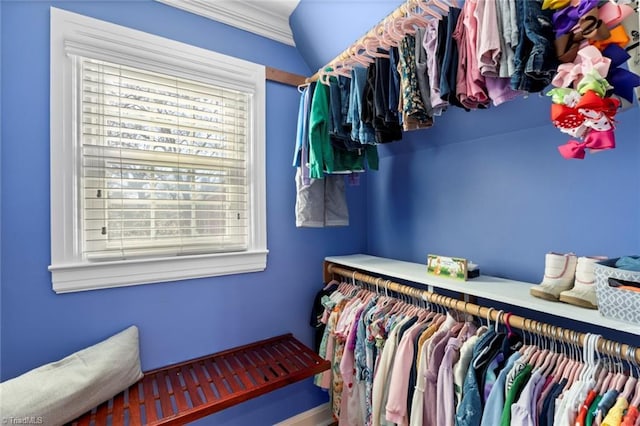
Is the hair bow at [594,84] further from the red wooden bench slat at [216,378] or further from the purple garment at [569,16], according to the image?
the red wooden bench slat at [216,378]

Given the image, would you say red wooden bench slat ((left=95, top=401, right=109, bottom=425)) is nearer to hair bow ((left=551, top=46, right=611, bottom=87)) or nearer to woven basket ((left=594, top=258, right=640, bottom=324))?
woven basket ((left=594, top=258, right=640, bottom=324))

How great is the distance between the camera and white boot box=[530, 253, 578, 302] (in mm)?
985

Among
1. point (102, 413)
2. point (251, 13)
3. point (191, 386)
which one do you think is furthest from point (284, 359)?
point (251, 13)

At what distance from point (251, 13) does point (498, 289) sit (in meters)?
1.94

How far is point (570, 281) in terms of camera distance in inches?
39.3

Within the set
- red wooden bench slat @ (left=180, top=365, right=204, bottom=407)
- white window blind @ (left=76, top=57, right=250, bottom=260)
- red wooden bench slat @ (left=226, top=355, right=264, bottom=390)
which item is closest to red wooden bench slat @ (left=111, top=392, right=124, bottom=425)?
red wooden bench slat @ (left=180, top=365, right=204, bottom=407)

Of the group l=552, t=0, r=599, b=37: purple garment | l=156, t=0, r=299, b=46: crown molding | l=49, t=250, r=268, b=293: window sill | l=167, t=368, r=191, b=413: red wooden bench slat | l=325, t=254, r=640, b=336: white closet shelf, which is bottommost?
l=167, t=368, r=191, b=413: red wooden bench slat

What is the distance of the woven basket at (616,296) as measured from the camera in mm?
763

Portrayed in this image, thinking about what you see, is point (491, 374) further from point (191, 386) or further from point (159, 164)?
point (159, 164)

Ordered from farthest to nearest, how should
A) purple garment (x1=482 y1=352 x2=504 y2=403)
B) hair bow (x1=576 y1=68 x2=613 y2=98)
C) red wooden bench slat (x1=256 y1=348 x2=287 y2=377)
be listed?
1. red wooden bench slat (x1=256 y1=348 x2=287 y2=377)
2. purple garment (x1=482 y1=352 x2=504 y2=403)
3. hair bow (x1=576 y1=68 x2=613 y2=98)

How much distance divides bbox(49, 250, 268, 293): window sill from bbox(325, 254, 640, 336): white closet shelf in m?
0.61

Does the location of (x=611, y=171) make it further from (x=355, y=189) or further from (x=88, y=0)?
(x=88, y=0)

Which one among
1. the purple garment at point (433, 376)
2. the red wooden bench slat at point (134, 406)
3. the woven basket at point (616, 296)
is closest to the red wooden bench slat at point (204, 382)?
the red wooden bench slat at point (134, 406)

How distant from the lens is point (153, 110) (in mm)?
1483
